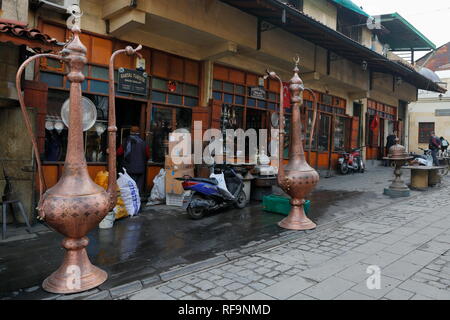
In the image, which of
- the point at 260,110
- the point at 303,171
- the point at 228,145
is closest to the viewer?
the point at 303,171

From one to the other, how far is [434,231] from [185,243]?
165 inches

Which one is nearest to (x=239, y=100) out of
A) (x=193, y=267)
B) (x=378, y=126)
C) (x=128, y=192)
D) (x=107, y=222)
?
(x=128, y=192)

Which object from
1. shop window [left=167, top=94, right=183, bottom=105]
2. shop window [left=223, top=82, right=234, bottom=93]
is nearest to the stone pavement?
shop window [left=167, top=94, right=183, bottom=105]


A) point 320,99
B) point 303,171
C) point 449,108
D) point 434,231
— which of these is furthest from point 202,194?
point 449,108

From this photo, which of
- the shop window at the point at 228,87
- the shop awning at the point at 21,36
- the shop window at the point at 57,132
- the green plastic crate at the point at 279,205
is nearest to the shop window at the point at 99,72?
the shop window at the point at 57,132

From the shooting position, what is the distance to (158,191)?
7441 mm

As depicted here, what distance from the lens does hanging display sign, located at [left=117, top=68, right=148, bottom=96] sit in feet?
23.8

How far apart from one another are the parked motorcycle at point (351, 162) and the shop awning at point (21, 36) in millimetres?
12470

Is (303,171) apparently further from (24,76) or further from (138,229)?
(24,76)

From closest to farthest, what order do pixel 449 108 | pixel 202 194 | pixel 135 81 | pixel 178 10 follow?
pixel 202 194, pixel 178 10, pixel 135 81, pixel 449 108

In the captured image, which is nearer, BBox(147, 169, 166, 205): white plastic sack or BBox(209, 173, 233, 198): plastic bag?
BBox(209, 173, 233, 198): plastic bag

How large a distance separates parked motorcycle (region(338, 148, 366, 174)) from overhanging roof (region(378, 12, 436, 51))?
21.1ft

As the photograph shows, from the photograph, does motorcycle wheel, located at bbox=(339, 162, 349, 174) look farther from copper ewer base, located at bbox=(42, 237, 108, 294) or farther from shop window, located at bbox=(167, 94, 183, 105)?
copper ewer base, located at bbox=(42, 237, 108, 294)

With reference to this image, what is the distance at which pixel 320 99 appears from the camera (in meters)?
13.4
